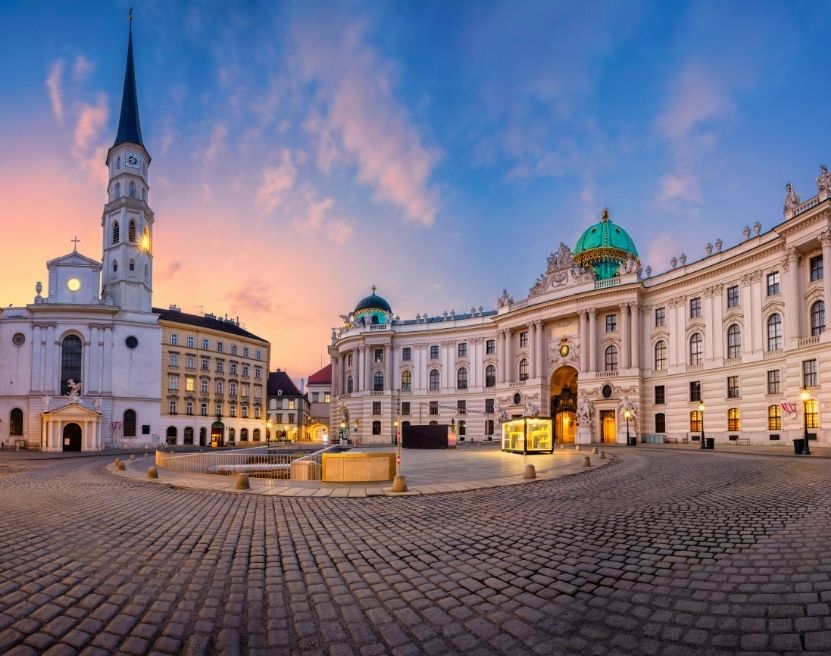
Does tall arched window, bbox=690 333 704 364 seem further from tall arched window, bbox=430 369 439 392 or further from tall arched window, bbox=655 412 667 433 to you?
tall arched window, bbox=430 369 439 392

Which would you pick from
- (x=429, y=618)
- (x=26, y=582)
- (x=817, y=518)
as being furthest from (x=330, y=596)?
(x=817, y=518)

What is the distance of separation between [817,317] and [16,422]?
79424 mm

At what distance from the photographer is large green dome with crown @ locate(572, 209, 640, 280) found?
61.9 meters

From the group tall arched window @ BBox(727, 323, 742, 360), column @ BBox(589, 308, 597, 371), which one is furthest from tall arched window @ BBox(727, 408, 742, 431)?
column @ BBox(589, 308, 597, 371)

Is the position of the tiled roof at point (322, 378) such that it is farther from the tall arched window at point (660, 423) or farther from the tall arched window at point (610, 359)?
the tall arched window at point (660, 423)

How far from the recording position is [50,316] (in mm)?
58875

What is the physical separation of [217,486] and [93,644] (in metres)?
13.2

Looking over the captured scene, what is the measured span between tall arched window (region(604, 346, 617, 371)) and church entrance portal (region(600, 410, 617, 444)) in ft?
16.2

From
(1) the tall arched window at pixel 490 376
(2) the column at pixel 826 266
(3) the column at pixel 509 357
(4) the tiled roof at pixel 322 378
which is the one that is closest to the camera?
(2) the column at pixel 826 266

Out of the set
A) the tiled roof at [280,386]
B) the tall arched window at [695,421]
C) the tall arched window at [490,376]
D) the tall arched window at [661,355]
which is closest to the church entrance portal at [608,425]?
the tall arched window at [661,355]

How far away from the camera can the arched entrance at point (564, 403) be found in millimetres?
59281

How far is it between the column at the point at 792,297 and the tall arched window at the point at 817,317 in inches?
31.2

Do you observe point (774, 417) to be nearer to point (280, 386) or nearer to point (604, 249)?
point (604, 249)

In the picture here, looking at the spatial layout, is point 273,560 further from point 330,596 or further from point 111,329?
point 111,329
